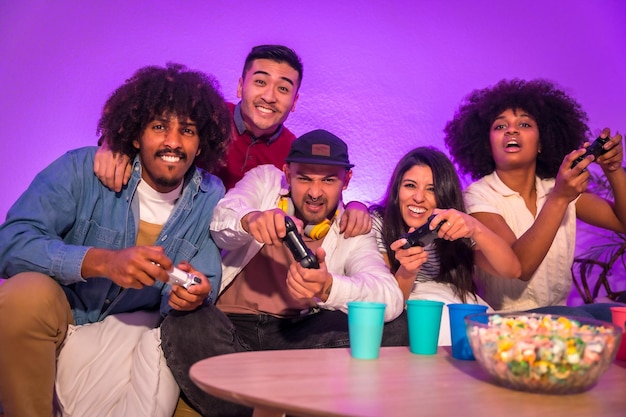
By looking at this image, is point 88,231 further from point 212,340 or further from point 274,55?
point 274,55

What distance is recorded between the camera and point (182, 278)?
68.8 inches

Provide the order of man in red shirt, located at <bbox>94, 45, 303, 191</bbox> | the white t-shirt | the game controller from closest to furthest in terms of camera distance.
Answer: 1. the game controller
2. the white t-shirt
3. man in red shirt, located at <bbox>94, 45, 303, 191</bbox>

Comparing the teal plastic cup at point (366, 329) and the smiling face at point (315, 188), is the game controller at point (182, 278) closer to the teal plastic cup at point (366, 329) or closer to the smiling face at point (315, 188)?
the teal plastic cup at point (366, 329)

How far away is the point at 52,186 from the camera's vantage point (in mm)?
2086

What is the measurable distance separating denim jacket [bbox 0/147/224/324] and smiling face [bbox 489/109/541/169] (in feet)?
4.44

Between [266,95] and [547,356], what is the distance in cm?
207

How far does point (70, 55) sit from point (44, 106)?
320 millimetres

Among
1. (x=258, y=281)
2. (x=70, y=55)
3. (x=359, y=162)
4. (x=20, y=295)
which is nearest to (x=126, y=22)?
(x=70, y=55)

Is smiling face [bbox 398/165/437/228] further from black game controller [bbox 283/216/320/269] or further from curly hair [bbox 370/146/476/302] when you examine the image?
black game controller [bbox 283/216/320/269]

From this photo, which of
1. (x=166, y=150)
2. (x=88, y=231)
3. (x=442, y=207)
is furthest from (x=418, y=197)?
(x=88, y=231)

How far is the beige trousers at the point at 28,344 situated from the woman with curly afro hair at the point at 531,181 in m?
1.75

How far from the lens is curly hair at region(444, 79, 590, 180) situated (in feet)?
9.99

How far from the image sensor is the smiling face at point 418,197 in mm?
2551

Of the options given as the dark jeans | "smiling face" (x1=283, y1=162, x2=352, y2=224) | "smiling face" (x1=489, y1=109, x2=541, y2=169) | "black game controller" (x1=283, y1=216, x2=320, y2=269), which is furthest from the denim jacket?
"smiling face" (x1=489, y1=109, x2=541, y2=169)
